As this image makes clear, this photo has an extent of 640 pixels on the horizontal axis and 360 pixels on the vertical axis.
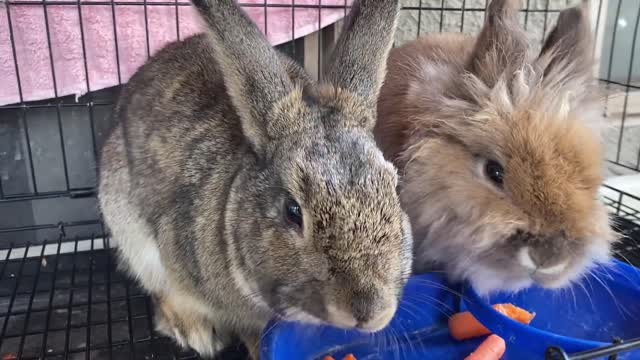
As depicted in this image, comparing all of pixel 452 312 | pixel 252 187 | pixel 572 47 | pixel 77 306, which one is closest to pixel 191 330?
pixel 77 306

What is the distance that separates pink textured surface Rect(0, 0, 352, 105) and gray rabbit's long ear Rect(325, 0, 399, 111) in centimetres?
68

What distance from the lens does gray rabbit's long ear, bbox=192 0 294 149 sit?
Answer: 1069mm

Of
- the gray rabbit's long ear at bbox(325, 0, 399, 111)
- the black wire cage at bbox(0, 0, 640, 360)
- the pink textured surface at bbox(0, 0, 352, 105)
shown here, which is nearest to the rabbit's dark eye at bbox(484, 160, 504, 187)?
the gray rabbit's long ear at bbox(325, 0, 399, 111)

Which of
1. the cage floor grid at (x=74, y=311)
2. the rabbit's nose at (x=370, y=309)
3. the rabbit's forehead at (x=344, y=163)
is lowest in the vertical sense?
the cage floor grid at (x=74, y=311)

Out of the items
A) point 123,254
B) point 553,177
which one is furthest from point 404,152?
point 123,254

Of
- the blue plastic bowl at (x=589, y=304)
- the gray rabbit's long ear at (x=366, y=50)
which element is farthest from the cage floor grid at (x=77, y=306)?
the gray rabbit's long ear at (x=366, y=50)

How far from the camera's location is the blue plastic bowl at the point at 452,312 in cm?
115

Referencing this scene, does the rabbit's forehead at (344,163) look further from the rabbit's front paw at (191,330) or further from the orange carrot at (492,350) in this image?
the rabbit's front paw at (191,330)

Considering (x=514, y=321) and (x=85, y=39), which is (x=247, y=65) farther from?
(x=85, y=39)

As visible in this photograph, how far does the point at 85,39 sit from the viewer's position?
1.80 metres

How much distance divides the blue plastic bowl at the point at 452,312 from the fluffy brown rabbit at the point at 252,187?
127mm

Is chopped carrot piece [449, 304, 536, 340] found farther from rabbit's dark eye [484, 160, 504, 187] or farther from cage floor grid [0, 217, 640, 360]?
cage floor grid [0, 217, 640, 360]

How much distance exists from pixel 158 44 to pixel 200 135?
750mm

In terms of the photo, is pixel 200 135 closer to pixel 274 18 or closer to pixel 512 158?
pixel 512 158
